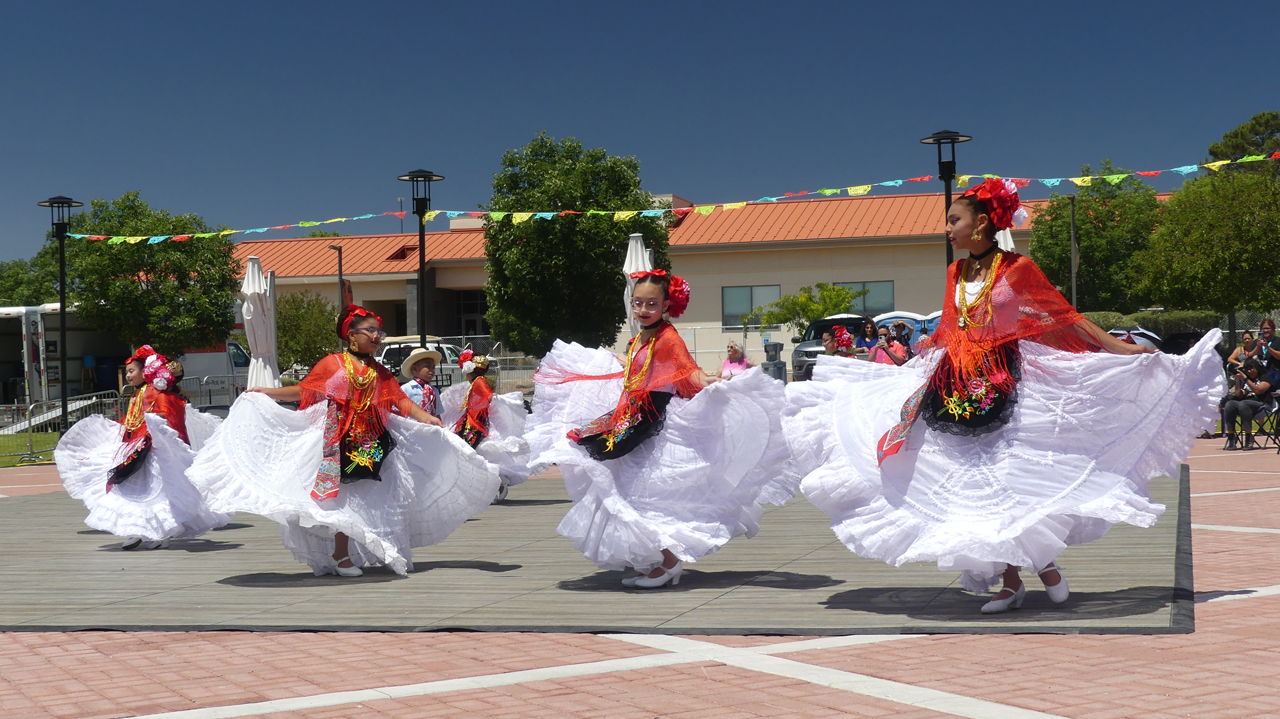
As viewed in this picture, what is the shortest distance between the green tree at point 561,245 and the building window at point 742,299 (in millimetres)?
8860

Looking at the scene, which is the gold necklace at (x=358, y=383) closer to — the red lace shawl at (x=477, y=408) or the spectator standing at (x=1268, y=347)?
the red lace shawl at (x=477, y=408)

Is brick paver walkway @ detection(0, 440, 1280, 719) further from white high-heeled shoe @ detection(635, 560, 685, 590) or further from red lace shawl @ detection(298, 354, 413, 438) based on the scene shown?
red lace shawl @ detection(298, 354, 413, 438)

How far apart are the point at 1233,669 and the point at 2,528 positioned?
10860 mm

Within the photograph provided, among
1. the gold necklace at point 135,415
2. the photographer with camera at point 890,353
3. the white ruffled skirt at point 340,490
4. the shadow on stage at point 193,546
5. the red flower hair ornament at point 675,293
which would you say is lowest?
the shadow on stage at point 193,546

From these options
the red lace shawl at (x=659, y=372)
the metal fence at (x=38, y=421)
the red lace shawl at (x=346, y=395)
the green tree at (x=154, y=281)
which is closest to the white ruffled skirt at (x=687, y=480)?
the red lace shawl at (x=659, y=372)

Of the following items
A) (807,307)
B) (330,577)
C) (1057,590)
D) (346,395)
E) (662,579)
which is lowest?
(330,577)

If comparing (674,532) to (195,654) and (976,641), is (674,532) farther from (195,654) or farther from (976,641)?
(195,654)

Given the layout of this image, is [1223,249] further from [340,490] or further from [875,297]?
[340,490]

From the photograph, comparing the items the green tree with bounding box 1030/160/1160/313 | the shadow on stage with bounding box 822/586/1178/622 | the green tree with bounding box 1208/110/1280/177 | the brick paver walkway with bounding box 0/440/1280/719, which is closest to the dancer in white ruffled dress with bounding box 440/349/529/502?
the shadow on stage with bounding box 822/586/1178/622

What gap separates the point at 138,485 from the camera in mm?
9695

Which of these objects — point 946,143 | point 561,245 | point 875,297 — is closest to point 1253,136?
point 875,297

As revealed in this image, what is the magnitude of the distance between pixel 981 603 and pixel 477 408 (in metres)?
7.06

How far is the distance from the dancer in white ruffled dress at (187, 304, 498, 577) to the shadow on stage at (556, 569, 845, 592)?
1.05m

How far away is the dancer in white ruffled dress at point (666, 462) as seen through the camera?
21.6 ft
